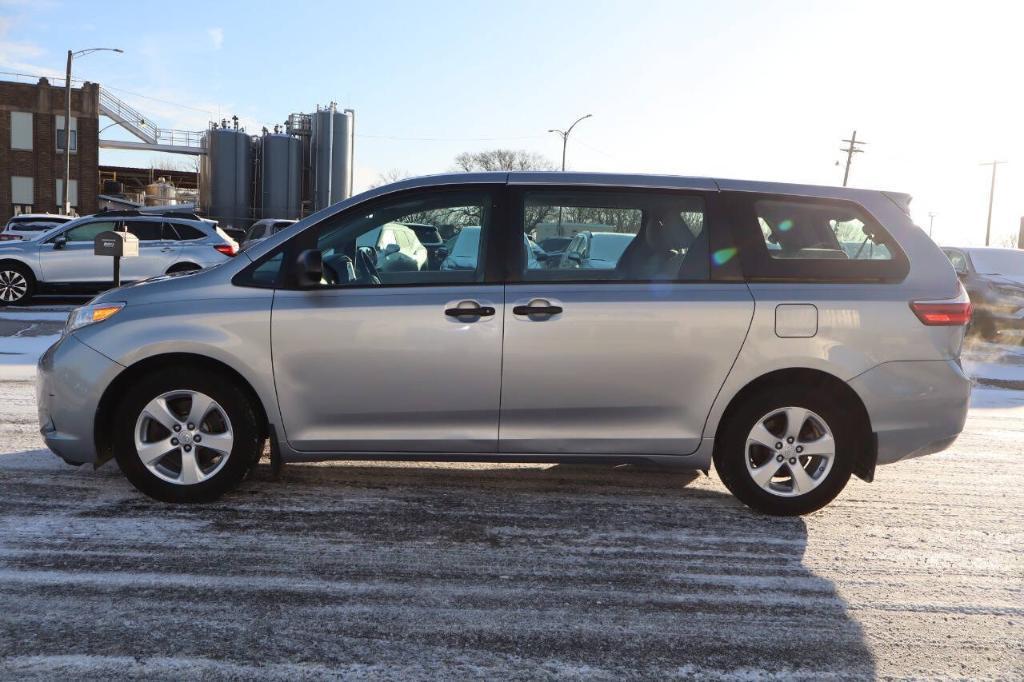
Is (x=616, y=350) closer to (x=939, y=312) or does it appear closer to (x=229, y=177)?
(x=939, y=312)

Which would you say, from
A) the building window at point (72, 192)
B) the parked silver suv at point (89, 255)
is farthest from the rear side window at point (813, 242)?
the building window at point (72, 192)

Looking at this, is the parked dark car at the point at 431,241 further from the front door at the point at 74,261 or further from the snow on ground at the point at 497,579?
the front door at the point at 74,261

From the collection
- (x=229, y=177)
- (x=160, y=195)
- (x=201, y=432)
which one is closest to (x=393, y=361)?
(x=201, y=432)

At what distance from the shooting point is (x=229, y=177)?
44.9 metres

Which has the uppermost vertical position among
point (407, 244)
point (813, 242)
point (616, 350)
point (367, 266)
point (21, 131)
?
point (21, 131)

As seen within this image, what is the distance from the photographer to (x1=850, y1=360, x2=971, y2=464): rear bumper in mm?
4656

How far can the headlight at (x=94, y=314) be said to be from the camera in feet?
15.5

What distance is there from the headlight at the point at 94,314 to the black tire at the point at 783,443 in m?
3.19

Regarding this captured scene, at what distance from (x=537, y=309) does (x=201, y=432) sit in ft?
5.98

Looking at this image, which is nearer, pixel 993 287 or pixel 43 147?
pixel 993 287

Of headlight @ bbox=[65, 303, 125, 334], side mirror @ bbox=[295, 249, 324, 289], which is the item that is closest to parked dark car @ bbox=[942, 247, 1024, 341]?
side mirror @ bbox=[295, 249, 324, 289]

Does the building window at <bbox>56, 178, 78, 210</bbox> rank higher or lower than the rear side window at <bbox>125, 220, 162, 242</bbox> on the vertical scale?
higher

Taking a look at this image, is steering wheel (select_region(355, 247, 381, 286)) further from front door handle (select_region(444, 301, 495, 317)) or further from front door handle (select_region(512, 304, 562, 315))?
front door handle (select_region(512, 304, 562, 315))

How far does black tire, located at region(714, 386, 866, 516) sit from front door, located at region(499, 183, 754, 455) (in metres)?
0.18
